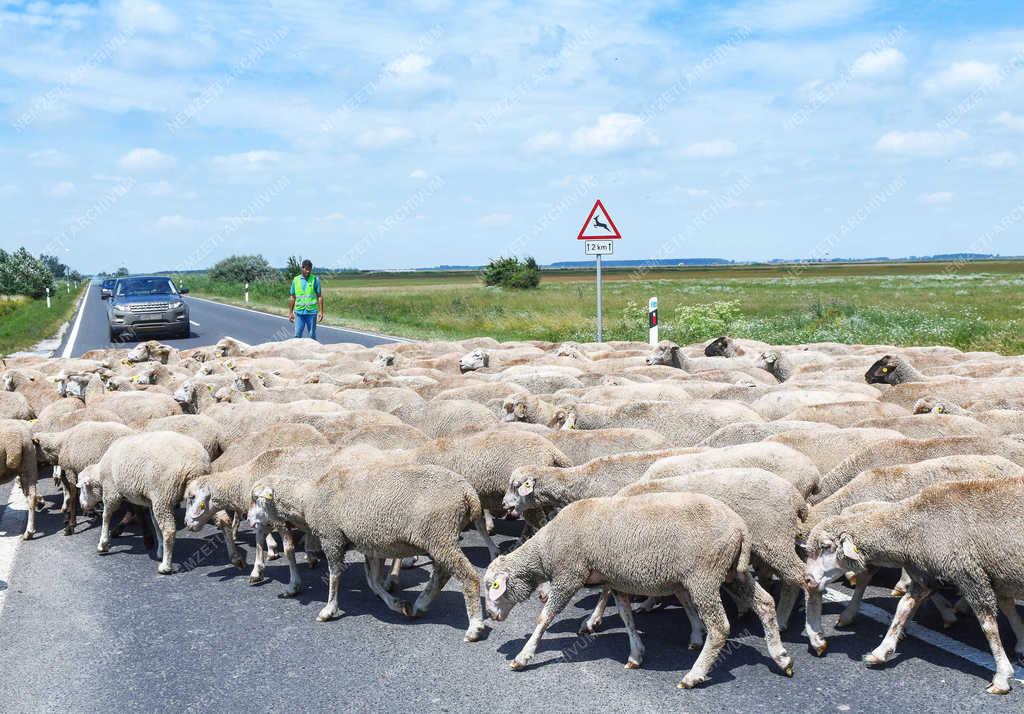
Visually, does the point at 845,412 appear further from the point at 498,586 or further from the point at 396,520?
the point at 396,520

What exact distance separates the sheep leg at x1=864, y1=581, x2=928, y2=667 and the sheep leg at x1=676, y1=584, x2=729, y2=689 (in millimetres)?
928

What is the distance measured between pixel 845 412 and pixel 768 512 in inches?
136

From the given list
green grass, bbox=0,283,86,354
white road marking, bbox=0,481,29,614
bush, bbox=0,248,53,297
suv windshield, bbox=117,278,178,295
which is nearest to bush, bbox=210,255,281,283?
bush, bbox=0,248,53,297

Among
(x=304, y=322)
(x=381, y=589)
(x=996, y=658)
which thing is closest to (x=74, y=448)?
(x=381, y=589)

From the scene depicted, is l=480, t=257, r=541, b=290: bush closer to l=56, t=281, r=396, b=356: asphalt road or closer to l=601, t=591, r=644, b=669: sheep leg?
l=56, t=281, r=396, b=356: asphalt road

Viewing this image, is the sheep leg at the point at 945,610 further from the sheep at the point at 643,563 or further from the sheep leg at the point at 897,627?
the sheep at the point at 643,563

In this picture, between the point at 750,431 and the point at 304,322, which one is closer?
the point at 750,431

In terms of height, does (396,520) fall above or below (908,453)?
below

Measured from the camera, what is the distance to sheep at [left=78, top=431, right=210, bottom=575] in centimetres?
793

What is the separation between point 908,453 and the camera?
23.1 ft

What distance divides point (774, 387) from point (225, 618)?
7058 mm

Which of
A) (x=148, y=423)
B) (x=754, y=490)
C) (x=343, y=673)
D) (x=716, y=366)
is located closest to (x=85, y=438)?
(x=148, y=423)

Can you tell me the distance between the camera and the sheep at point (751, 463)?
690 centimetres

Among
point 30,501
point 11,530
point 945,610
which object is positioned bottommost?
point 11,530
